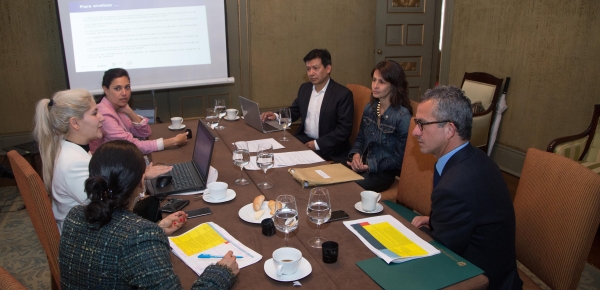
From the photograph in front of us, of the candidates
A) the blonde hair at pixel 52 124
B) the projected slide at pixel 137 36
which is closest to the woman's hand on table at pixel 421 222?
the blonde hair at pixel 52 124

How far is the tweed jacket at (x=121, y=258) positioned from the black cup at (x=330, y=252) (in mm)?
324

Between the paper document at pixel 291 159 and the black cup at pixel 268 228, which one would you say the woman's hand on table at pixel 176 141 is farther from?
the black cup at pixel 268 228

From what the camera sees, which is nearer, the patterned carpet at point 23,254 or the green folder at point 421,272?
the green folder at point 421,272

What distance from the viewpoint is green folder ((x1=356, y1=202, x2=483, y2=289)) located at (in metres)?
1.37

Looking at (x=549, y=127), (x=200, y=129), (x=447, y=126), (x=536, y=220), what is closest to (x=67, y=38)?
(x=200, y=129)

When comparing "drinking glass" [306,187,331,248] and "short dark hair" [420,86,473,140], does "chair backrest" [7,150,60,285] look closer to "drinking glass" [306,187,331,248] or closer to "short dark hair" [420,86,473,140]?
"drinking glass" [306,187,331,248]

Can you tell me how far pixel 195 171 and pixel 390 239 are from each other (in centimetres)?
116

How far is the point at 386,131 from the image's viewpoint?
2.93 metres

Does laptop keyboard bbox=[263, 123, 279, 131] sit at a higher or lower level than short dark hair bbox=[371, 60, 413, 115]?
lower

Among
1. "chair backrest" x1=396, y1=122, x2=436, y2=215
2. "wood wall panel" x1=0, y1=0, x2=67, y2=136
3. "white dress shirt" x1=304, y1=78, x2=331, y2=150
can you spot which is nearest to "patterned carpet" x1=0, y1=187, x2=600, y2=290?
"chair backrest" x1=396, y1=122, x2=436, y2=215

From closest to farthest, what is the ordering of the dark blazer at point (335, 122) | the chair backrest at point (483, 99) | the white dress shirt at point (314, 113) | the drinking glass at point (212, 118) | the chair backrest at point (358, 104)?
the drinking glass at point (212, 118) → the dark blazer at point (335, 122) → the chair backrest at point (358, 104) → the white dress shirt at point (314, 113) → the chair backrest at point (483, 99)

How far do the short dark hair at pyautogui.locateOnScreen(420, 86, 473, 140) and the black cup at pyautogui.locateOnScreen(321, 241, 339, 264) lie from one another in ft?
2.36

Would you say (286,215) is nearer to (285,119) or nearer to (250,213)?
(250,213)

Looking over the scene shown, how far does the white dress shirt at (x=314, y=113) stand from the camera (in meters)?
3.67
